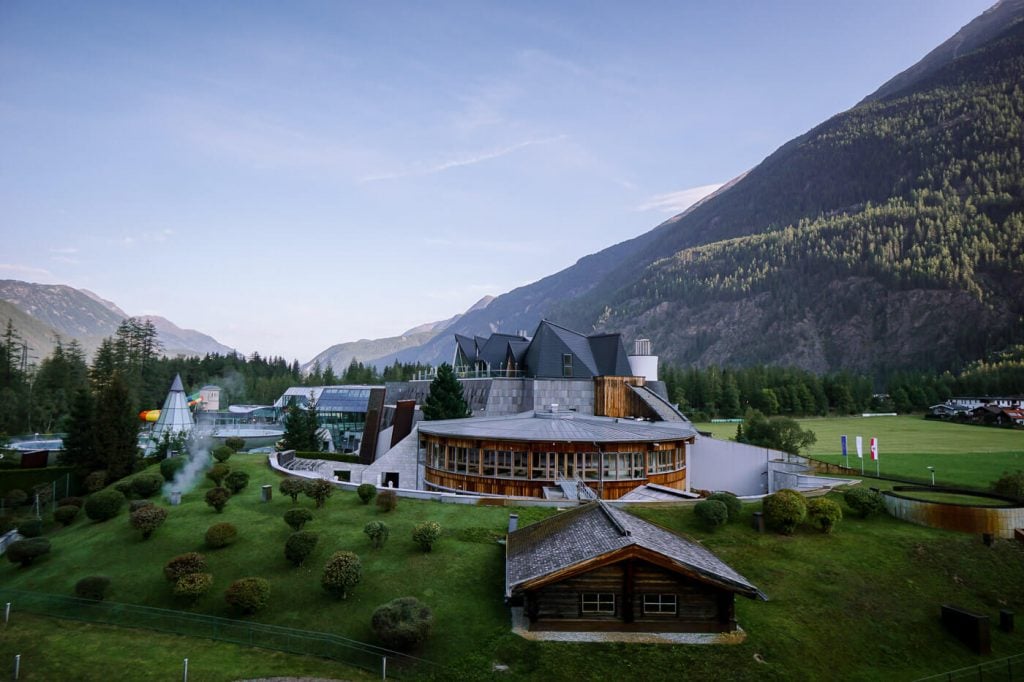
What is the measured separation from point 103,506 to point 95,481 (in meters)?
11.2

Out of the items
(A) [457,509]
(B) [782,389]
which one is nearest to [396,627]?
(A) [457,509]

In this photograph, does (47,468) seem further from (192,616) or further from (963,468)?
(963,468)

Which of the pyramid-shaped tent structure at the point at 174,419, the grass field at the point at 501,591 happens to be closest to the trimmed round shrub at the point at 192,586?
the grass field at the point at 501,591

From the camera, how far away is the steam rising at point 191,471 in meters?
36.3

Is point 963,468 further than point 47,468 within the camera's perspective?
Yes

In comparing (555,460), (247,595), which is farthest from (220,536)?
(555,460)

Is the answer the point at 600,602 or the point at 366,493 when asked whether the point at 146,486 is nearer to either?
the point at 366,493

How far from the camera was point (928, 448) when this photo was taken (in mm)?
65062

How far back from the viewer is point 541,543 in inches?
846

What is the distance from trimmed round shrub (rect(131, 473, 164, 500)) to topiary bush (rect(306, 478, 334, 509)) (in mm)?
11318

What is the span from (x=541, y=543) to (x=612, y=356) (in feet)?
130

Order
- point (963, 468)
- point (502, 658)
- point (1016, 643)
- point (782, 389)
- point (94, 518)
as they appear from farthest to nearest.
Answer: point (782, 389)
point (963, 468)
point (94, 518)
point (1016, 643)
point (502, 658)

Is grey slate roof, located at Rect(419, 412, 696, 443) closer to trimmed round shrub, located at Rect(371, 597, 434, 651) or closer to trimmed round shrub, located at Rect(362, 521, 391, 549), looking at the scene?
trimmed round shrub, located at Rect(362, 521, 391, 549)

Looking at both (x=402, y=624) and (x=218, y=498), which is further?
(x=218, y=498)
